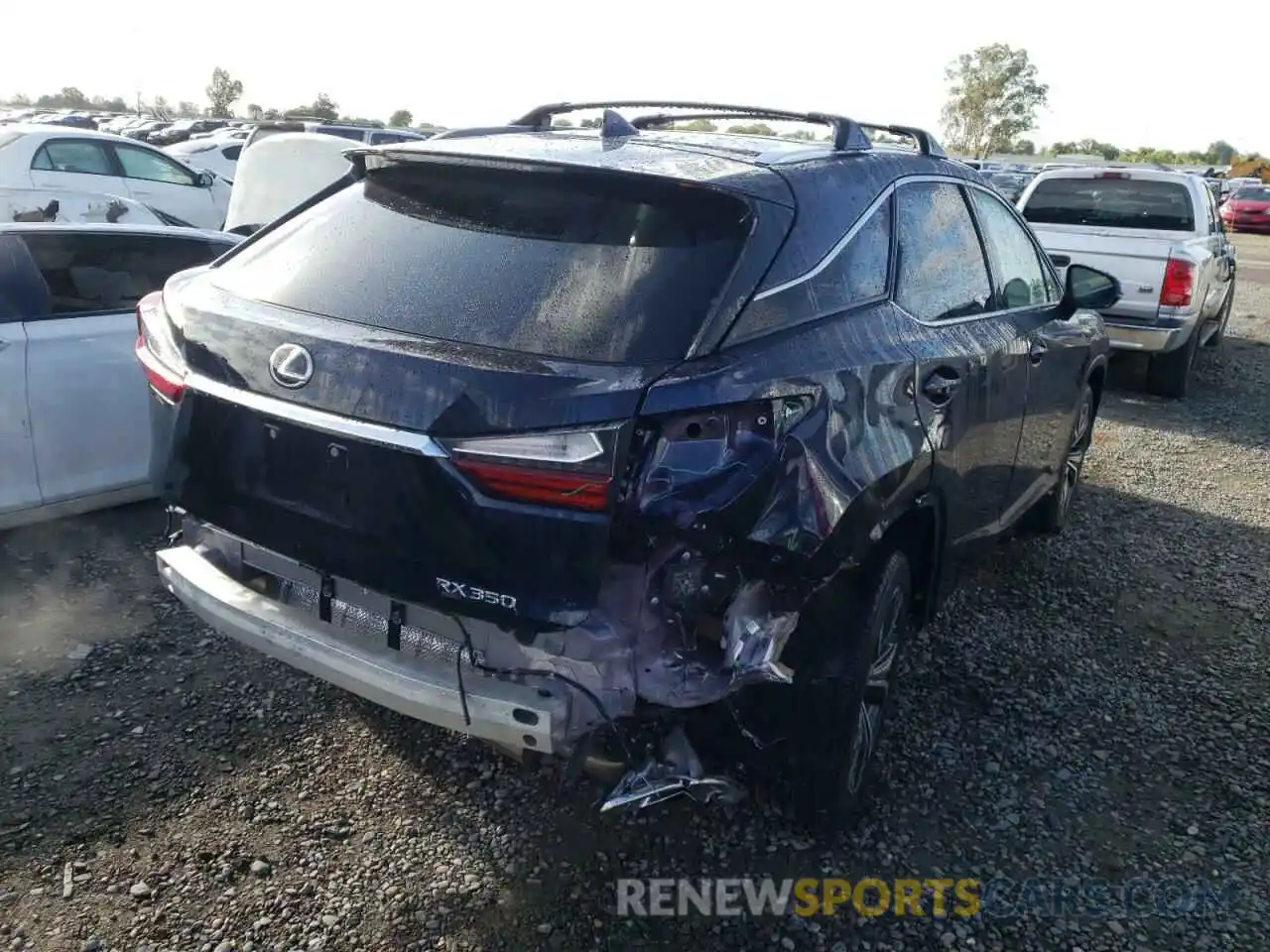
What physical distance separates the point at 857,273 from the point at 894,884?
1.64 m

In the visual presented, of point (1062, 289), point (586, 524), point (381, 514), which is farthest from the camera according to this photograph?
point (1062, 289)

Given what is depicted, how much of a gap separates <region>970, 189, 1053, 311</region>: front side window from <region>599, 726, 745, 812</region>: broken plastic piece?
2169 millimetres

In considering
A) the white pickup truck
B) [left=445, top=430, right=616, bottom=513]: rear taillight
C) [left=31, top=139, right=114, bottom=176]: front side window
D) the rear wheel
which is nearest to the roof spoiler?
[left=445, top=430, right=616, bottom=513]: rear taillight

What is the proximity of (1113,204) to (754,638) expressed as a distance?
839 cm

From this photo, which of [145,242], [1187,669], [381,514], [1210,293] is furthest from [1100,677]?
[1210,293]

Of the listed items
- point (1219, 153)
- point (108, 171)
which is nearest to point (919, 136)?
point (108, 171)

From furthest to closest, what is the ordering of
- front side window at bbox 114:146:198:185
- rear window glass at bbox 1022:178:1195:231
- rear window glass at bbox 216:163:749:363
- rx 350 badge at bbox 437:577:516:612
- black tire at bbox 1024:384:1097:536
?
front side window at bbox 114:146:198:185
rear window glass at bbox 1022:178:1195:231
black tire at bbox 1024:384:1097:536
rear window glass at bbox 216:163:749:363
rx 350 badge at bbox 437:577:516:612

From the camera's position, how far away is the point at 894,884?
9.27 ft

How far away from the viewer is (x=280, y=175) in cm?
775

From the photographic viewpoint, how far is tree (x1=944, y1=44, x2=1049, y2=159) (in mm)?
68562

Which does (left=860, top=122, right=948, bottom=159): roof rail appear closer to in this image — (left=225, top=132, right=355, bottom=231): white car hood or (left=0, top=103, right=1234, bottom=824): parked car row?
(left=0, top=103, right=1234, bottom=824): parked car row

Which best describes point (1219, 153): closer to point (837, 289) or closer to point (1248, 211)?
point (1248, 211)

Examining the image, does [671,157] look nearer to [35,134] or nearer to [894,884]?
[894,884]

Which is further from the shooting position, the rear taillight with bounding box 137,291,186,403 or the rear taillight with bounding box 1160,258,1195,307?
the rear taillight with bounding box 1160,258,1195,307
